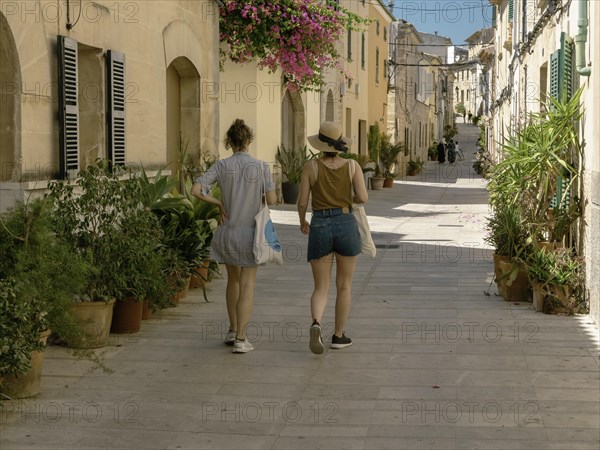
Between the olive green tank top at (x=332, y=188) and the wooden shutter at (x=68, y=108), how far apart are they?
2659 millimetres

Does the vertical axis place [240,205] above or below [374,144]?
below

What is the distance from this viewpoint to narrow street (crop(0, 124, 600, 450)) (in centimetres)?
520

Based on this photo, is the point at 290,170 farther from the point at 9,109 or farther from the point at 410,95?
the point at 410,95

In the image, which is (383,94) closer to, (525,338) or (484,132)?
(484,132)

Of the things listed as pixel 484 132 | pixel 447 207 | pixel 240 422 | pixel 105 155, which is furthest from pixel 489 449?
pixel 484 132

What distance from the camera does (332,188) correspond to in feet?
23.6

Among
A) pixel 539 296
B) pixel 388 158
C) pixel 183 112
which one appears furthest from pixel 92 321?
pixel 388 158

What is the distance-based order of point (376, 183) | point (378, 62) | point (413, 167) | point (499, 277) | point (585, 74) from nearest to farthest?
1. point (585, 74)
2. point (499, 277)
3. point (376, 183)
4. point (378, 62)
5. point (413, 167)

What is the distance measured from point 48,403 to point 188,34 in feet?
25.1

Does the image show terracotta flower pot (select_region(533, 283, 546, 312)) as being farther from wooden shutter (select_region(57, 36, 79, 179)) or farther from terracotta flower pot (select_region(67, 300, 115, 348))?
wooden shutter (select_region(57, 36, 79, 179))

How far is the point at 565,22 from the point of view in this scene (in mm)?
10297

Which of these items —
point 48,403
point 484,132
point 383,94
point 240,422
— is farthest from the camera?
point 484,132

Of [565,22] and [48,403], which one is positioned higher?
[565,22]

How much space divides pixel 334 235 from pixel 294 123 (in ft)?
55.5
